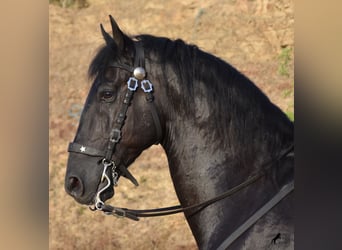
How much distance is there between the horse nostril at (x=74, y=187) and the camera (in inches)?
87.9

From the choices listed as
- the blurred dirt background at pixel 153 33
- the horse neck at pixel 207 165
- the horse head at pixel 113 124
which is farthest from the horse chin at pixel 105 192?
the blurred dirt background at pixel 153 33

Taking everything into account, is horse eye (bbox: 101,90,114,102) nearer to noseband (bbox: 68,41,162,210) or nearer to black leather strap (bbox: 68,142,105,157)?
noseband (bbox: 68,41,162,210)

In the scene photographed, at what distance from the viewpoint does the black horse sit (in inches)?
82.4

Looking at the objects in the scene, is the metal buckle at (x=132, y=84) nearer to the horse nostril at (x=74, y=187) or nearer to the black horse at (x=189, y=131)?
the black horse at (x=189, y=131)

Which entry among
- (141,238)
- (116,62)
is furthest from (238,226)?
(141,238)

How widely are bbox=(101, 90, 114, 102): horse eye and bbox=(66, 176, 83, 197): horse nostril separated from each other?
341 mm

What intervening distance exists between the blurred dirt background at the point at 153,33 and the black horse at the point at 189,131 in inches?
158

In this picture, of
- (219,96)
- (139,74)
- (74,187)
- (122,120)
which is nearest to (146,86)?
(139,74)

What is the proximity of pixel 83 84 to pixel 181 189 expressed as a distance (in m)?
5.30
